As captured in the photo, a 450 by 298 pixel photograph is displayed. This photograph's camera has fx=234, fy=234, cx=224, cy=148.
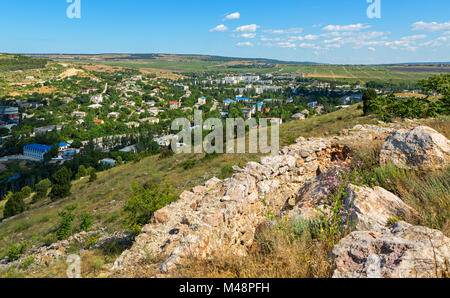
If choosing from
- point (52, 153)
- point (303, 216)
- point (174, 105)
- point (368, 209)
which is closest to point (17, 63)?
point (174, 105)

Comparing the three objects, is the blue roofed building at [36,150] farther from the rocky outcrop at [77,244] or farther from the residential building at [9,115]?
the rocky outcrop at [77,244]

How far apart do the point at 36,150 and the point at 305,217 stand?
6777 cm

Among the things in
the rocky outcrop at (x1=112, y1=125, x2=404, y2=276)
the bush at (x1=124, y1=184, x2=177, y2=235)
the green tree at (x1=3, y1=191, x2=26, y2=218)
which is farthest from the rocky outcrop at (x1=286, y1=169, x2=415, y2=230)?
the green tree at (x1=3, y1=191, x2=26, y2=218)

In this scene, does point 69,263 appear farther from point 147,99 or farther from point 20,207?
point 147,99

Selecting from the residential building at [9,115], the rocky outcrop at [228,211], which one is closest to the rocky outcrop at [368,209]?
the rocky outcrop at [228,211]

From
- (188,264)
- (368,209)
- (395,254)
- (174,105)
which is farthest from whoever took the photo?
(174,105)

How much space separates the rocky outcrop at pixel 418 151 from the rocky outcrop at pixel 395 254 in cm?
205

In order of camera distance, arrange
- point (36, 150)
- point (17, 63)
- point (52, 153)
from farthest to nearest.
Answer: point (17, 63)
point (36, 150)
point (52, 153)

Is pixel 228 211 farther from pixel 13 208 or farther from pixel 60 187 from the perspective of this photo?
pixel 13 208

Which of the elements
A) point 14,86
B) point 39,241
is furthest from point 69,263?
point 14,86

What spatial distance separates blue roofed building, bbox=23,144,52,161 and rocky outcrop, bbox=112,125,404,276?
6233 centimetres

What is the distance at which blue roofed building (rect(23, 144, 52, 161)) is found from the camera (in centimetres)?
5331

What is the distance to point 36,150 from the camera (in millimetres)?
54219

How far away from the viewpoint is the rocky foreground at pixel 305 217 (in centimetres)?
201
